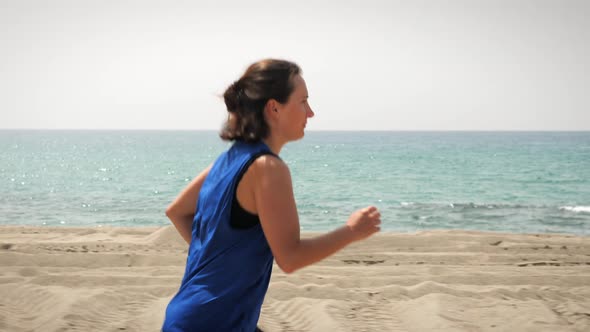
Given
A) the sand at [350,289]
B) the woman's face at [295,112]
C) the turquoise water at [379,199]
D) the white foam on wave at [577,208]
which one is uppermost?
the woman's face at [295,112]

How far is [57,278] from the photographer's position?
6.04m

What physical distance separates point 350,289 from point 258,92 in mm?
4210

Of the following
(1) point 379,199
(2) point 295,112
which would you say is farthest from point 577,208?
(2) point 295,112

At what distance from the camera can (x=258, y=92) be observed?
1.88 meters

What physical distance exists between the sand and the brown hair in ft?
10.00

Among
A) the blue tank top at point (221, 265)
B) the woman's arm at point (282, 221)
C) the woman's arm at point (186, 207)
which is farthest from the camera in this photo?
the woman's arm at point (186, 207)

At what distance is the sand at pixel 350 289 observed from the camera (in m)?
4.71

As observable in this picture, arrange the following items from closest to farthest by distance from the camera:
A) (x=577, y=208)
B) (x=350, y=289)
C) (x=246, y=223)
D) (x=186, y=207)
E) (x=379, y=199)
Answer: (x=246, y=223)
(x=186, y=207)
(x=350, y=289)
(x=577, y=208)
(x=379, y=199)

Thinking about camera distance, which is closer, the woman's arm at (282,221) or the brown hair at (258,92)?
the woman's arm at (282,221)

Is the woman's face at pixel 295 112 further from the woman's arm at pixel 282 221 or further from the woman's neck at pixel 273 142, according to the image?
the woman's arm at pixel 282 221

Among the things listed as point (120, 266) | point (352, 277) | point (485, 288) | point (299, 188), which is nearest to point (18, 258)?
point (120, 266)

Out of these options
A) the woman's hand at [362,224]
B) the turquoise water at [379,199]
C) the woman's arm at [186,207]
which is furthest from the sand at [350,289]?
the turquoise water at [379,199]

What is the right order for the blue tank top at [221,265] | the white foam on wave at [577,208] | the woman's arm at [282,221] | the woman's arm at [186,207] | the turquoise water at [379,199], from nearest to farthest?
the woman's arm at [282,221] → the blue tank top at [221,265] → the woman's arm at [186,207] → the turquoise water at [379,199] → the white foam on wave at [577,208]

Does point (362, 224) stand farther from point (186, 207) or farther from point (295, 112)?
point (186, 207)
